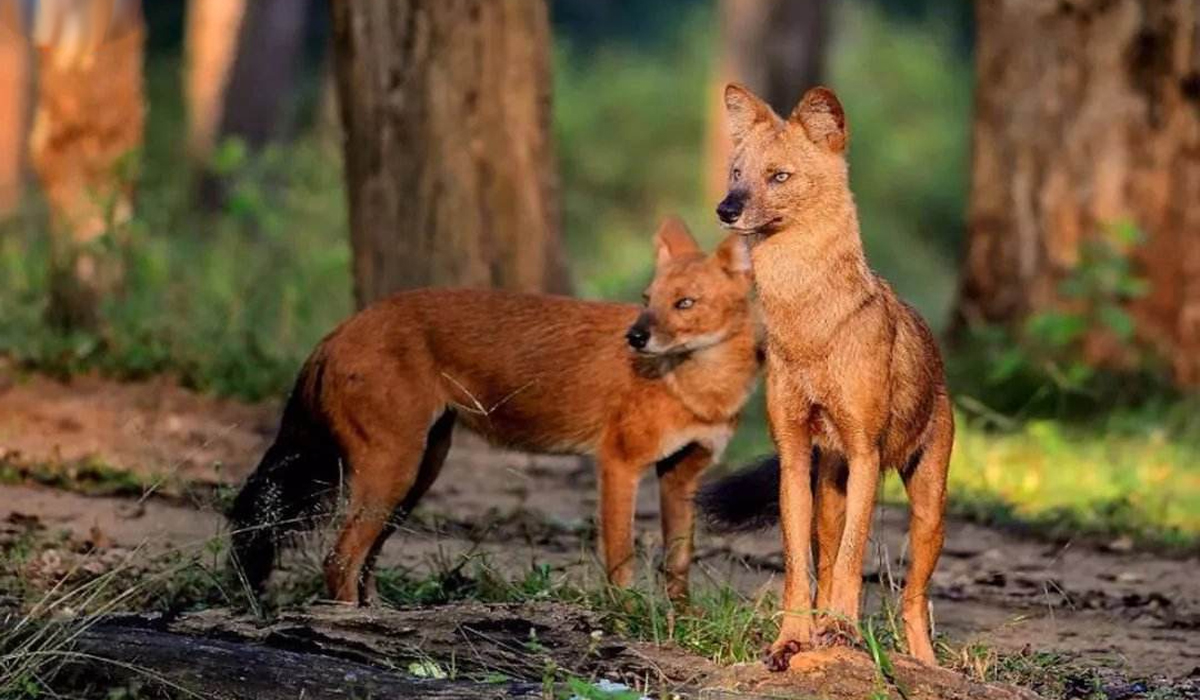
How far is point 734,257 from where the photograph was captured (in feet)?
25.1

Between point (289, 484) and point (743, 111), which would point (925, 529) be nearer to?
point (743, 111)

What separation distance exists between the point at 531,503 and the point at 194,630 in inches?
137

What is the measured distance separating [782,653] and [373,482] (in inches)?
78.8

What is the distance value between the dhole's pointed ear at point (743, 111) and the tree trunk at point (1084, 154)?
631 centimetres

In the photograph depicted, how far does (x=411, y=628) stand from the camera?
582 cm

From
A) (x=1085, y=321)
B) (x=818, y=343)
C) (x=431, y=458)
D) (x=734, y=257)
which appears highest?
(x=818, y=343)

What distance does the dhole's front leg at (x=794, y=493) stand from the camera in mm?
5637

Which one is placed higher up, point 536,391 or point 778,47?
point 778,47

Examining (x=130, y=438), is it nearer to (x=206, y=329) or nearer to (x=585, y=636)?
(x=206, y=329)

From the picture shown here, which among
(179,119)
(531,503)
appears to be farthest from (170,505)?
(179,119)

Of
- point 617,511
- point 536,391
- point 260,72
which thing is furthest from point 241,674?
point 260,72

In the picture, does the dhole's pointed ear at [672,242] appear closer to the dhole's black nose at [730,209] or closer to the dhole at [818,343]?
the dhole at [818,343]

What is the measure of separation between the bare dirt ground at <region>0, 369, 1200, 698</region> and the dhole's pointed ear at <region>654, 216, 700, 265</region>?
915mm

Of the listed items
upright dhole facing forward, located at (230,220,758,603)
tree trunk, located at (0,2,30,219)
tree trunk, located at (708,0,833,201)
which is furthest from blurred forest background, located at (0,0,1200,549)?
tree trunk, located at (0,2,30,219)
